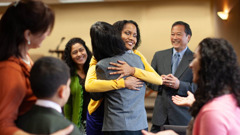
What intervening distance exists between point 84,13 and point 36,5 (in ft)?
18.8

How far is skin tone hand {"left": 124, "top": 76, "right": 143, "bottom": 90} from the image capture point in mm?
1816

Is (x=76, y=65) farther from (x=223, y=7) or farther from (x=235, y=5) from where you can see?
(x=235, y=5)

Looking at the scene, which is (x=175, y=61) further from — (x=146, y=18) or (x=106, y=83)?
(x=146, y=18)

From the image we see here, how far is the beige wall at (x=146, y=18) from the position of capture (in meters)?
6.48

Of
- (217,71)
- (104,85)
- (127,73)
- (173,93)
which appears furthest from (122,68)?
(173,93)

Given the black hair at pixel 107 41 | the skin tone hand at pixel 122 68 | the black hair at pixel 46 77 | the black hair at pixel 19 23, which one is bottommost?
the skin tone hand at pixel 122 68

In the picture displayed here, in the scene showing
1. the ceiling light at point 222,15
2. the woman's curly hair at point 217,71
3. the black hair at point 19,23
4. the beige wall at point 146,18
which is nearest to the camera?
the black hair at point 19,23

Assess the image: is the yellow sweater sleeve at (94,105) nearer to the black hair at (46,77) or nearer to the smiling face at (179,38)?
the black hair at (46,77)

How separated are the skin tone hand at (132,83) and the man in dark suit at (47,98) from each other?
684 millimetres

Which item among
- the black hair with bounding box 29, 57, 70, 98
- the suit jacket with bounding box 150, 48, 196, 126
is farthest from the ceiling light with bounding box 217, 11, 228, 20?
the black hair with bounding box 29, 57, 70, 98

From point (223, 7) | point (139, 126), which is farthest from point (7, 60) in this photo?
point (223, 7)

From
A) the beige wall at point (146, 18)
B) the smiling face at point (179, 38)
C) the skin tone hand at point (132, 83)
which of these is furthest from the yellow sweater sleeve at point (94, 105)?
the beige wall at point (146, 18)

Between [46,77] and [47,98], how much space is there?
0.09m

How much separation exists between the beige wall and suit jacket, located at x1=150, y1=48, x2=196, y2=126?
3.89 metres
